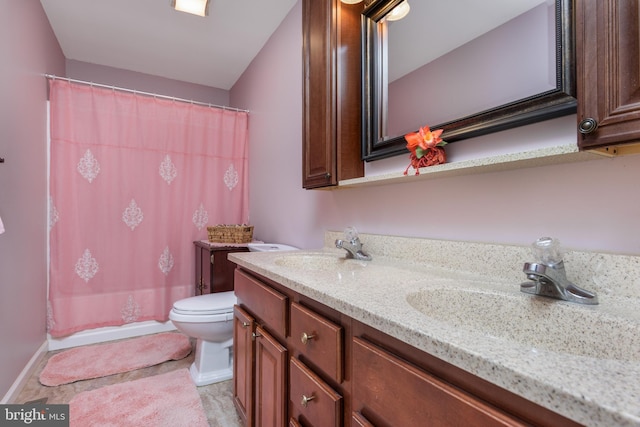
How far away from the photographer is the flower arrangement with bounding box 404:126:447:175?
42.1 inches

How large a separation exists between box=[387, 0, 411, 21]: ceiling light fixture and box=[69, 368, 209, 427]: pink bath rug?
198 cm

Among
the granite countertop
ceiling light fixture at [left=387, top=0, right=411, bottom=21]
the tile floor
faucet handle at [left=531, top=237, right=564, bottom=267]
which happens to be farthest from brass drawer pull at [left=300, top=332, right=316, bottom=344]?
ceiling light fixture at [left=387, top=0, right=411, bottom=21]

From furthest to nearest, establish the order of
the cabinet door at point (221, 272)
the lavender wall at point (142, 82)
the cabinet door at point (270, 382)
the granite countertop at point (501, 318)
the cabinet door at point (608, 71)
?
the lavender wall at point (142, 82) < the cabinet door at point (221, 272) < the cabinet door at point (270, 382) < the cabinet door at point (608, 71) < the granite countertop at point (501, 318)

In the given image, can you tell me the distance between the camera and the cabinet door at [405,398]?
44cm

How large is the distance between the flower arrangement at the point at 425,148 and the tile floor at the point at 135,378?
1.45 metres

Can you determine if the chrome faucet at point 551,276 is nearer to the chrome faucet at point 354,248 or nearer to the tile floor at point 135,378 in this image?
the chrome faucet at point 354,248

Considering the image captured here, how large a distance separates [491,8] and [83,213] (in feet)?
9.06

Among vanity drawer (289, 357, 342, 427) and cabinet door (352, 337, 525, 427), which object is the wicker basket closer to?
vanity drawer (289, 357, 342, 427)

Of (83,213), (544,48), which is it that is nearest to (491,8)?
(544,48)

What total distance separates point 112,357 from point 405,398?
2366mm

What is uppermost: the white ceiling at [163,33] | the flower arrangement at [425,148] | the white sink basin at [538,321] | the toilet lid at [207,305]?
the white ceiling at [163,33]

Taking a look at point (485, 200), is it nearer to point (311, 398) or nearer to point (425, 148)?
point (425, 148)

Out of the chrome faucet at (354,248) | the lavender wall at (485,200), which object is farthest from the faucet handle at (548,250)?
the chrome faucet at (354,248)

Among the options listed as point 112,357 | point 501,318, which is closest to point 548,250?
point 501,318
